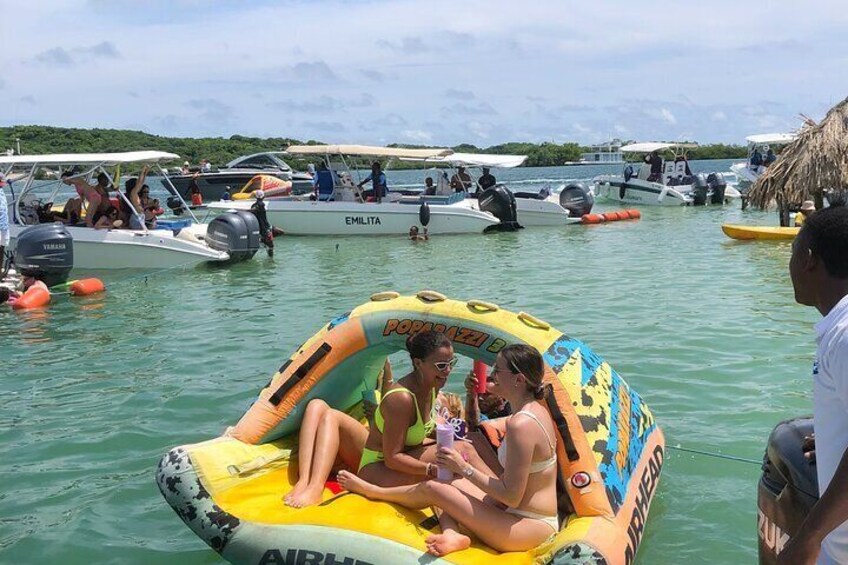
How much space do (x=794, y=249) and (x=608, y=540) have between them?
1991 millimetres

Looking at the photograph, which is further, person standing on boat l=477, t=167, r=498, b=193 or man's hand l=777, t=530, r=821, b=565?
person standing on boat l=477, t=167, r=498, b=193

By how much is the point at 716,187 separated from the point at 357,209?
546 inches

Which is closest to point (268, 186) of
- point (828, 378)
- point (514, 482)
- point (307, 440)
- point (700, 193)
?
point (700, 193)

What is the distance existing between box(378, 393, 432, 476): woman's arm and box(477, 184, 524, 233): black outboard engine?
714 inches

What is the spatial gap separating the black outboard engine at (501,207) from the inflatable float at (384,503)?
56.7ft

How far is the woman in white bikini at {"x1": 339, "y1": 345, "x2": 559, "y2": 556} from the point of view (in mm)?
3996

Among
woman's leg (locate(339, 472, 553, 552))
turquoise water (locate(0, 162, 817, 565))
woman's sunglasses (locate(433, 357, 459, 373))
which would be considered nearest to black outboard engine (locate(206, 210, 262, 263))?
turquoise water (locate(0, 162, 817, 565))

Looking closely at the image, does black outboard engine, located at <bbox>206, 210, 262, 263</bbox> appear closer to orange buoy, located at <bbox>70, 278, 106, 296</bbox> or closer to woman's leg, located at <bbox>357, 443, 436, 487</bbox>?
orange buoy, located at <bbox>70, 278, 106, 296</bbox>

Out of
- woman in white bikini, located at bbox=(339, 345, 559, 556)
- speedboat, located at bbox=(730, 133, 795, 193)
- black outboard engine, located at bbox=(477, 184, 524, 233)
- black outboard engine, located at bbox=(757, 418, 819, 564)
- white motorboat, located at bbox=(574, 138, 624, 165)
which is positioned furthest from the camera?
white motorboat, located at bbox=(574, 138, 624, 165)

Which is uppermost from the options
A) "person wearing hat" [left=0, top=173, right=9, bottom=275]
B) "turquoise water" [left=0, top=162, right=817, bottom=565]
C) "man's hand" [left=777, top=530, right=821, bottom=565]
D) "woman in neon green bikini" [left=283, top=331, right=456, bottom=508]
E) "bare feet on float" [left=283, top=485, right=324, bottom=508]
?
"person wearing hat" [left=0, top=173, right=9, bottom=275]

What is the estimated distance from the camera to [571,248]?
62.0 ft

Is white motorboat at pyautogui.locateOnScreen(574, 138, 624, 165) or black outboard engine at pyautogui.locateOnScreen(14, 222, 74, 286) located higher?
white motorboat at pyautogui.locateOnScreen(574, 138, 624, 165)

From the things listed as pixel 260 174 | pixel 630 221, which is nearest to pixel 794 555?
pixel 630 221

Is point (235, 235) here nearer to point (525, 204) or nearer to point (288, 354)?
point (288, 354)
